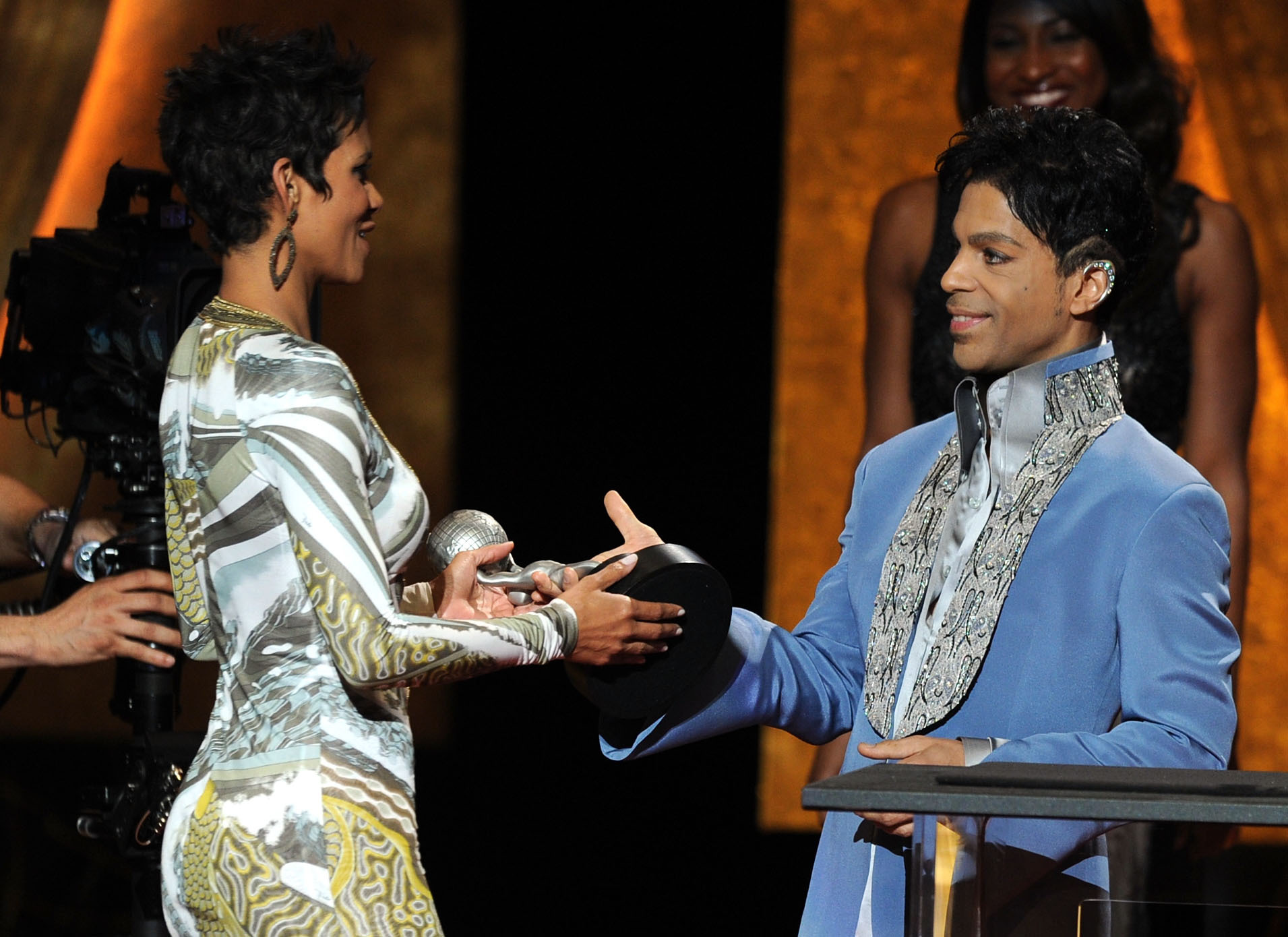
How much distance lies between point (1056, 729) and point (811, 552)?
2361 millimetres

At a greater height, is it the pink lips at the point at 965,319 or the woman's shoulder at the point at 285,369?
the pink lips at the point at 965,319

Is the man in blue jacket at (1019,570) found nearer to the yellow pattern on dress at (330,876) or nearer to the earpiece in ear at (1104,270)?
the earpiece in ear at (1104,270)

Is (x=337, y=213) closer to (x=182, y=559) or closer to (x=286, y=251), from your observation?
(x=286, y=251)

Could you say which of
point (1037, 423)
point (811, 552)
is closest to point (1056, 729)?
point (1037, 423)

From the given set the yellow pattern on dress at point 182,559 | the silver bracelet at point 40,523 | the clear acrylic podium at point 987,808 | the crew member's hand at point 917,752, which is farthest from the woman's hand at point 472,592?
the silver bracelet at point 40,523

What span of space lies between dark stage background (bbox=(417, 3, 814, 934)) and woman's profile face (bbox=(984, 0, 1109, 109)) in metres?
0.60

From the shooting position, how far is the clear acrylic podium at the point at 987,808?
3.53 ft

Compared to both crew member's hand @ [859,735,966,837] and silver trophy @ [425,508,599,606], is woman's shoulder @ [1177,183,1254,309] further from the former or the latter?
crew member's hand @ [859,735,966,837]

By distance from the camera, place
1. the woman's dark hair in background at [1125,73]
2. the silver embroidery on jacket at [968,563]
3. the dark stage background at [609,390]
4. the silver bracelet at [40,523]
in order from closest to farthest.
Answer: the silver embroidery on jacket at [968,563] < the silver bracelet at [40,523] < the woman's dark hair in background at [1125,73] < the dark stage background at [609,390]

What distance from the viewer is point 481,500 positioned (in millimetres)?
4059

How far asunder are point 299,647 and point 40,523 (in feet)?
3.84

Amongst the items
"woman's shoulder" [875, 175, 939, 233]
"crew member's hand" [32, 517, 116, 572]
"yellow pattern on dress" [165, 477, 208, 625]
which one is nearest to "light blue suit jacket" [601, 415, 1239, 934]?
"yellow pattern on dress" [165, 477, 208, 625]

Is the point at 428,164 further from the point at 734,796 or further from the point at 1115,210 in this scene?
the point at 1115,210

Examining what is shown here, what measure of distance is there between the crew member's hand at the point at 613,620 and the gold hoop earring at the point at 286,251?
1.36 ft
